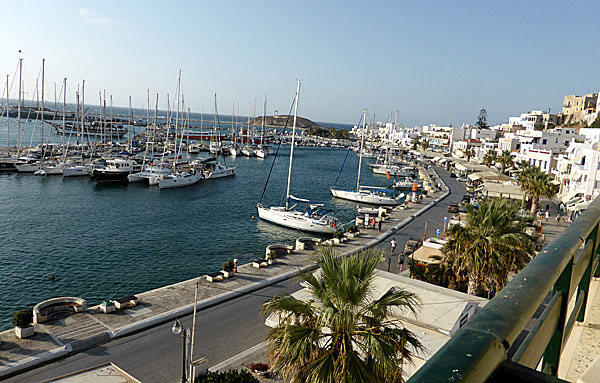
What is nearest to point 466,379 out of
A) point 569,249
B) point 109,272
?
point 569,249

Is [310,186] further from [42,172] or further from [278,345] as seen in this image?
[278,345]

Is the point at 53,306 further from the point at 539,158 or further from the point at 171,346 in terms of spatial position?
the point at 539,158

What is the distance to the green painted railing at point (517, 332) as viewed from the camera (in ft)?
3.30

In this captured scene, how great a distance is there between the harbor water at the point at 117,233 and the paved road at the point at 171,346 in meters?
7.17

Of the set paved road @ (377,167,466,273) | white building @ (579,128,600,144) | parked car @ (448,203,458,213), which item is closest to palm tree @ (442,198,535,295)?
paved road @ (377,167,466,273)

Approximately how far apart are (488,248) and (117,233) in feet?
94.8

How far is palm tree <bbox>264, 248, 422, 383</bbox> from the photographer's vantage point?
825 centimetres

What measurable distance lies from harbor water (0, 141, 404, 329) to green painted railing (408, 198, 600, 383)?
24.6 meters

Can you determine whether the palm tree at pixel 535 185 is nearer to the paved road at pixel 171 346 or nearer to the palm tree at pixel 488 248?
the palm tree at pixel 488 248

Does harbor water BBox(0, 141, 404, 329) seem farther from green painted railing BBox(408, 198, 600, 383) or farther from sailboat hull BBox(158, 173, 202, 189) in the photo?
green painted railing BBox(408, 198, 600, 383)

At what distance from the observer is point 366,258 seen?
9742 millimetres

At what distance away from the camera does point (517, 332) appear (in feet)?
3.79

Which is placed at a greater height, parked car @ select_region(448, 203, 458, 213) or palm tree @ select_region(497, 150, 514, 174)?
palm tree @ select_region(497, 150, 514, 174)

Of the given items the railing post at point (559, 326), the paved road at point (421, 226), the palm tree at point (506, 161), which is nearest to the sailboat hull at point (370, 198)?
the paved road at point (421, 226)
